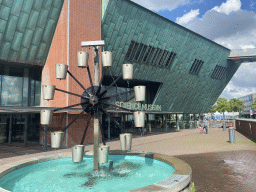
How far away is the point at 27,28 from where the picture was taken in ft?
56.7

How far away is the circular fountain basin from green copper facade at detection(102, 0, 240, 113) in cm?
1518

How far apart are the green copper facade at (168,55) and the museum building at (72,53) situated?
0.34 ft

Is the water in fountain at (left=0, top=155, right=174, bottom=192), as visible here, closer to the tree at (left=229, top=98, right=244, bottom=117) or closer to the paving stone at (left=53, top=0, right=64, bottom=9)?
the paving stone at (left=53, top=0, right=64, bottom=9)

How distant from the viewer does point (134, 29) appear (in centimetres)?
2303

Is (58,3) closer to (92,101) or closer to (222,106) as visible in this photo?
(92,101)

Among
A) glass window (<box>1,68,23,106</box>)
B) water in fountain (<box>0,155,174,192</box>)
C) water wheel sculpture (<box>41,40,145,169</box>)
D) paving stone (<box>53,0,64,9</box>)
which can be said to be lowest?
water in fountain (<box>0,155,174,192</box>)

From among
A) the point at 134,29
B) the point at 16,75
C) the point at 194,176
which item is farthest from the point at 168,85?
the point at 194,176

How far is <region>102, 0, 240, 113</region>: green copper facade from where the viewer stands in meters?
21.8

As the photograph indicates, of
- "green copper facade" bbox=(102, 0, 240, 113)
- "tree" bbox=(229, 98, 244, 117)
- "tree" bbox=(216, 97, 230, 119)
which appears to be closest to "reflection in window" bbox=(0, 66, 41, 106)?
"green copper facade" bbox=(102, 0, 240, 113)

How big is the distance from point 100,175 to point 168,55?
23.5 m

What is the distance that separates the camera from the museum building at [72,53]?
676 inches

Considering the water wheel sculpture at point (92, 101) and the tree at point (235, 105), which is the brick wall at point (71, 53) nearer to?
the water wheel sculpture at point (92, 101)

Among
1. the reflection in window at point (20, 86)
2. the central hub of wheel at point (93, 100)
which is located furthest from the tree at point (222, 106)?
the central hub of wheel at point (93, 100)

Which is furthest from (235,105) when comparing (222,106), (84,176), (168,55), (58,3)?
(84,176)
